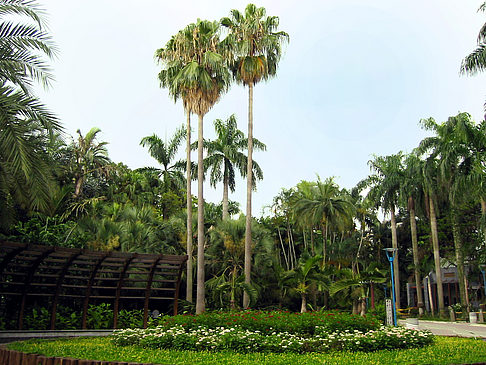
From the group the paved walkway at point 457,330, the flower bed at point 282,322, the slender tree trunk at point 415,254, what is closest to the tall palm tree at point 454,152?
the slender tree trunk at point 415,254

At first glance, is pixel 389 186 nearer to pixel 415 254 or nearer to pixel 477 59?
pixel 415 254

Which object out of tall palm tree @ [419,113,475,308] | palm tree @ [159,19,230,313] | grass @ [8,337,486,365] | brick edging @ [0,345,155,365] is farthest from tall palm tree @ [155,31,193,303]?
tall palm tree @ [419,113,475,308]

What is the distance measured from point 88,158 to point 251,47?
579 inches

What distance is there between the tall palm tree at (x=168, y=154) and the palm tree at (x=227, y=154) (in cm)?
223

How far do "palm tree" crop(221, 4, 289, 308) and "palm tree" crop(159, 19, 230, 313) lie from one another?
127 cm

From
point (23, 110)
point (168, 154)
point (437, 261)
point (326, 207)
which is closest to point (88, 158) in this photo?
point (168, 154)

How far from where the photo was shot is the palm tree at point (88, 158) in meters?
32.9

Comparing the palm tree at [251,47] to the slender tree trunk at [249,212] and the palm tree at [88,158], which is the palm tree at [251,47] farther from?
the palm tree at [88,158]

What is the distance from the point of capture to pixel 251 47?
26.3 meters

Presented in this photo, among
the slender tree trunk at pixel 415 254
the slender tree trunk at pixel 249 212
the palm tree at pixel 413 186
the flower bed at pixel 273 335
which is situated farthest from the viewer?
the slender tree trunk at pixel 415 254

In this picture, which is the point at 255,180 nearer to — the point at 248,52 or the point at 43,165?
the point at 248,52

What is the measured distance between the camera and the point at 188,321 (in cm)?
1391

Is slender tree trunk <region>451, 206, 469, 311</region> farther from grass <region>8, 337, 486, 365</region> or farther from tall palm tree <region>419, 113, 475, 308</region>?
grass <region>8, 337, 486, 365</region>

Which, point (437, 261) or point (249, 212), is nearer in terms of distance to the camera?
point (249, 212)
